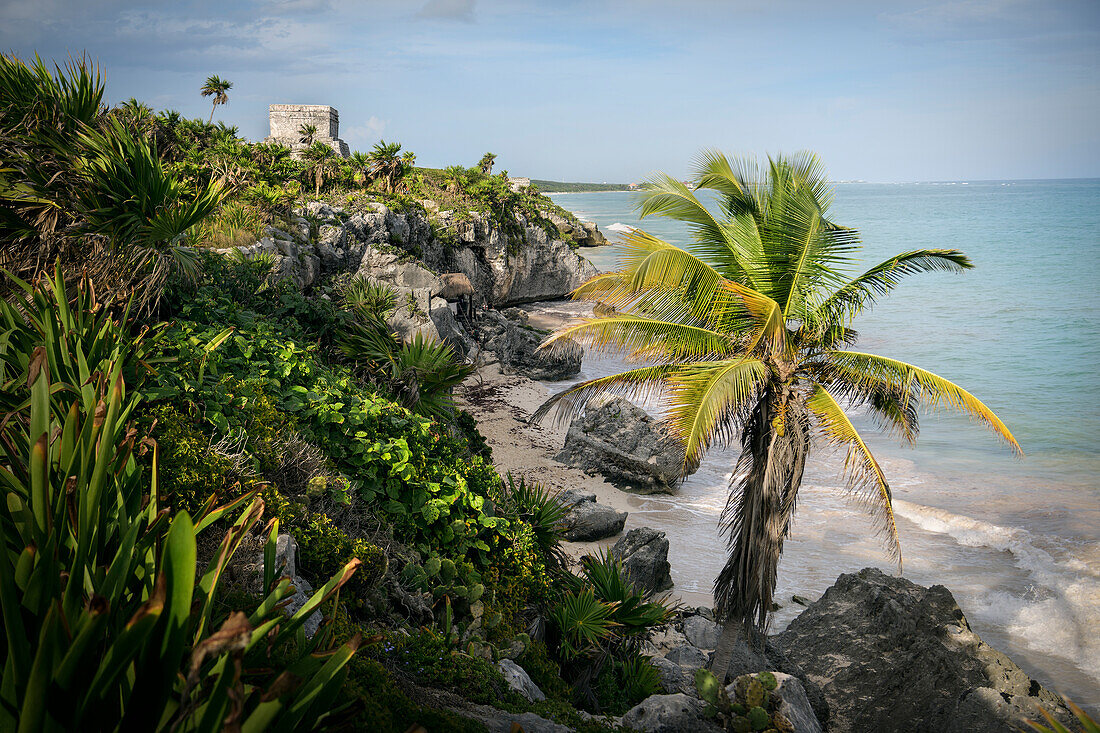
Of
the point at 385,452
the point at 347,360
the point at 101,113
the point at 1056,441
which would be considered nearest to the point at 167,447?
the point at 385,452

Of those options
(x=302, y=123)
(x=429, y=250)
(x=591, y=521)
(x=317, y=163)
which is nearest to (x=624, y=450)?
(x=591, y=521)

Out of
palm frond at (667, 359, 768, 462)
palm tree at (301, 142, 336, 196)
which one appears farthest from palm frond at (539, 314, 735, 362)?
palm tree at (301, 142, 336, 196)

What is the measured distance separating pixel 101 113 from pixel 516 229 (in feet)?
94.4

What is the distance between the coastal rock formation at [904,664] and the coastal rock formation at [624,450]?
18.1 ft

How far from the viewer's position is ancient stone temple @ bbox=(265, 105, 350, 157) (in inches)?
1547

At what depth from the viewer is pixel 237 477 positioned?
15.2 ft

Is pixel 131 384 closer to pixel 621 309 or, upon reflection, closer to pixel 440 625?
pixel 440 625

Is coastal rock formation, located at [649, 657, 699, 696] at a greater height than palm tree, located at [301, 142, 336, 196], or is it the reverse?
palm tree, located at [301, 142, 336, 196]

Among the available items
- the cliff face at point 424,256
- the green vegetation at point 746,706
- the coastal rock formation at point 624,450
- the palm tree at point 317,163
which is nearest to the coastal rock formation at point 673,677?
the green vegetation at point 746,706

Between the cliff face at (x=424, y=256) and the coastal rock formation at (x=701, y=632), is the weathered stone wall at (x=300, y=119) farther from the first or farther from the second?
the coastal rock formation at (x=701, y=632)

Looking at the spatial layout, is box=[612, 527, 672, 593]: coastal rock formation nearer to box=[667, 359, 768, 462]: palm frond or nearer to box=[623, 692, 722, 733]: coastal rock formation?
box=[667, 359, 768, 462]: palm frond

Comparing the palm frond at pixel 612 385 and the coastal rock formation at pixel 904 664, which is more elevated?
the palm frond at pixel 612 385

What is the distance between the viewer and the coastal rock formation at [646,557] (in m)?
10.2

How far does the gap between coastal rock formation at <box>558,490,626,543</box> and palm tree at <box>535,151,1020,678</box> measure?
3965 mm
